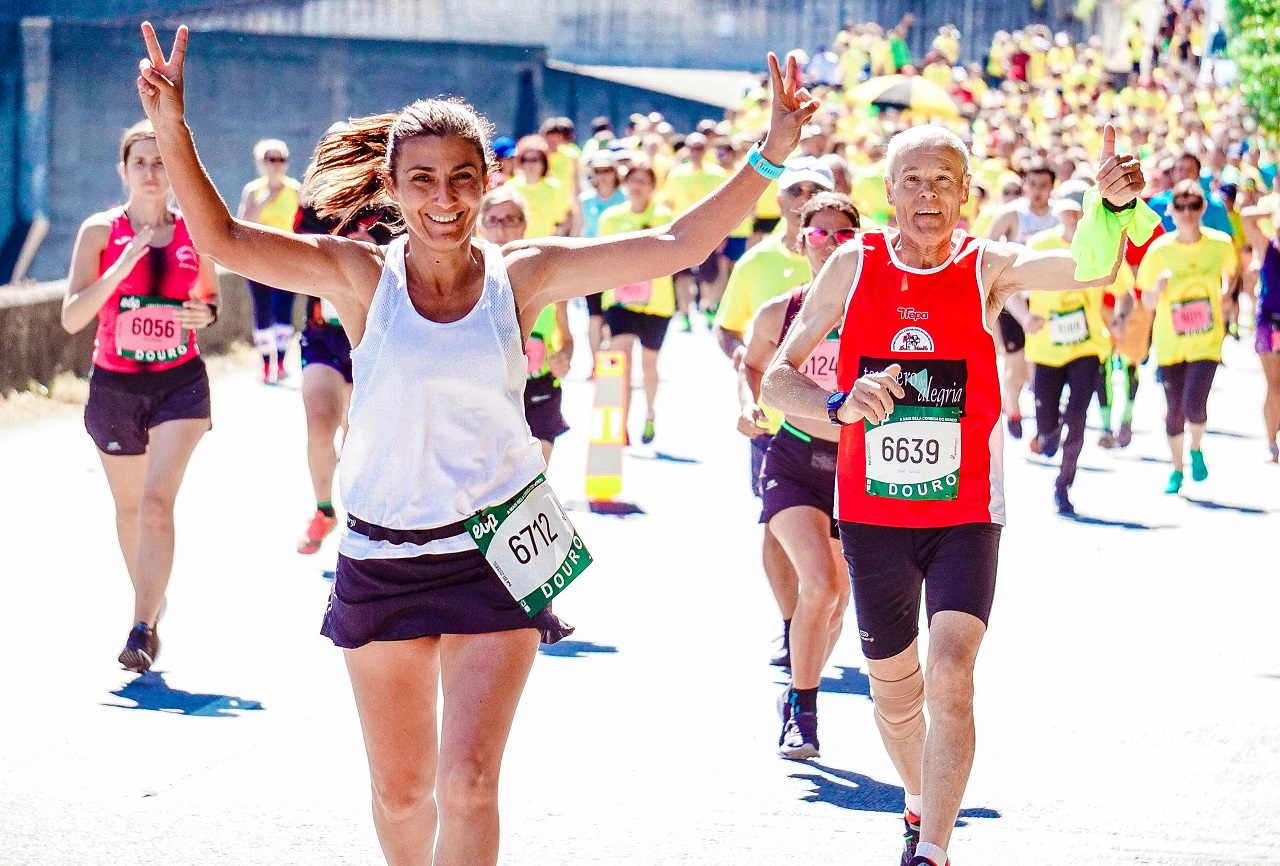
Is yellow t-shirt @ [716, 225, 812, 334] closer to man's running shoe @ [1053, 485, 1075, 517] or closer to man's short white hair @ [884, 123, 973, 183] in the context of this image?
man's short white hair @ [884, 123, 973, 183]

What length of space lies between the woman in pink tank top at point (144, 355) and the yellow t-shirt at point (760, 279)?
2187mm

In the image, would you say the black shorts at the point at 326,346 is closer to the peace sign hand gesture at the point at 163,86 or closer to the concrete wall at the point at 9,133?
the peace sign hand gesture at the point at 163,86

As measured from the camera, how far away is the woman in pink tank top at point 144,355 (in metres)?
7.52

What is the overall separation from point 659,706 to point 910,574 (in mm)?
2206

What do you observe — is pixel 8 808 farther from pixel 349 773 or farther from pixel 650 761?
pixel 650 761

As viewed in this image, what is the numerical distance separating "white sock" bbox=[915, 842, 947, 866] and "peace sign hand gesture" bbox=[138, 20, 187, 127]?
7.71 feet

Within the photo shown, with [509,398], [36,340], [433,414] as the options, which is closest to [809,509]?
[509,398]

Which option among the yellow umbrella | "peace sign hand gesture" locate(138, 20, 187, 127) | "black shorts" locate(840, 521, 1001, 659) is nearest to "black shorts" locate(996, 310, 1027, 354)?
"black shorts" locate(840, 521, 1001, 659)

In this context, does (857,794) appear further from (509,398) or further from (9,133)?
(9,133)

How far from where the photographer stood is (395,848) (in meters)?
4.46

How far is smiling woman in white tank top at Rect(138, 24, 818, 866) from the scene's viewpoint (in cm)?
418

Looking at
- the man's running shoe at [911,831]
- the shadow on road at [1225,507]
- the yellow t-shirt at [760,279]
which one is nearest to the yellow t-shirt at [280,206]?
the shadow on road at [1225,507]

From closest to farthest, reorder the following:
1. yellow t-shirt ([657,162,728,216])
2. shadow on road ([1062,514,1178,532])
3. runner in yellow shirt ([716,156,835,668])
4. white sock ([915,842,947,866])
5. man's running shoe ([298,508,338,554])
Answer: white sock ([915,842,947,866]), runner in yellow shirt ([716,156,835,668]), man's running shoe ([298,508,338,554]), shadow on road ([1062,514,1178,532]), yellow t-shirt ([657,162,728,216])

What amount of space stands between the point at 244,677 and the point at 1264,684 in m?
3.76
